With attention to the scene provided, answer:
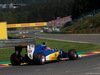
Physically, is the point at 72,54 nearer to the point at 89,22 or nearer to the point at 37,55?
the point at 37,55

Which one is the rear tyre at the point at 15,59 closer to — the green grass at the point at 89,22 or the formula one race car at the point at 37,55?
the formula one race car at the point at 37,55

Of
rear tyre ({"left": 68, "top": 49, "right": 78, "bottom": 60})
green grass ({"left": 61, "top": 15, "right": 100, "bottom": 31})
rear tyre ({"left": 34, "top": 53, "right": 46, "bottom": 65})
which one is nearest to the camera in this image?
rear tyre ({"left": 34, "top": 53, "right": 46, "bottom": 65})

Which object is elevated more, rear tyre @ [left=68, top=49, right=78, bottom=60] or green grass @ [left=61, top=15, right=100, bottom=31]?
green grass @ [left=61, top=15, right=100, bottom=31]

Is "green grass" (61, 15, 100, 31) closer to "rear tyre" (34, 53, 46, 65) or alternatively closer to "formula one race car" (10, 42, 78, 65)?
"formula one race car" (10, 42, 78, 65)

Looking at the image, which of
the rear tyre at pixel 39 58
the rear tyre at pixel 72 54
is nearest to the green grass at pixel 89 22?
the rear tyre at pixel 72 54

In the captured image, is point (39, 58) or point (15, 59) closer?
point (39, 58)

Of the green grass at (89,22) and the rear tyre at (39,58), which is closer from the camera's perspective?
the rear tyre at (39,58)

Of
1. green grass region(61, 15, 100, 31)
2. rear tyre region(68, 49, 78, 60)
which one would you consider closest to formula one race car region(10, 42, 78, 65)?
rear tyre region(68, 49, 78, 60)

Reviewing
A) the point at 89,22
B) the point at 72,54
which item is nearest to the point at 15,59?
the point at 72,54

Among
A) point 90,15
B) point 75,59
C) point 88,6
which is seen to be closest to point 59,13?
point 88,6

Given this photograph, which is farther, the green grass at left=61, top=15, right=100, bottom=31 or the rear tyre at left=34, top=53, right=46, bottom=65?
the green grass at left=61, top=15, right=100, bottom=31

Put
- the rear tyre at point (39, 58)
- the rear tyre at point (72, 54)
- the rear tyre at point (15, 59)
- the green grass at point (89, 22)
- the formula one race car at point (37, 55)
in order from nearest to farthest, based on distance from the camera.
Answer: the rear tyre at point (39, 58), the formula one race car at point (37, 55), the rear tyre at point (15, 59), the rear tyre at point (72, 54), the green grass at point (89, 22)

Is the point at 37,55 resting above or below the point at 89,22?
below

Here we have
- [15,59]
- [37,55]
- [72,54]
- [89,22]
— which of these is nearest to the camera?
[37,55]
